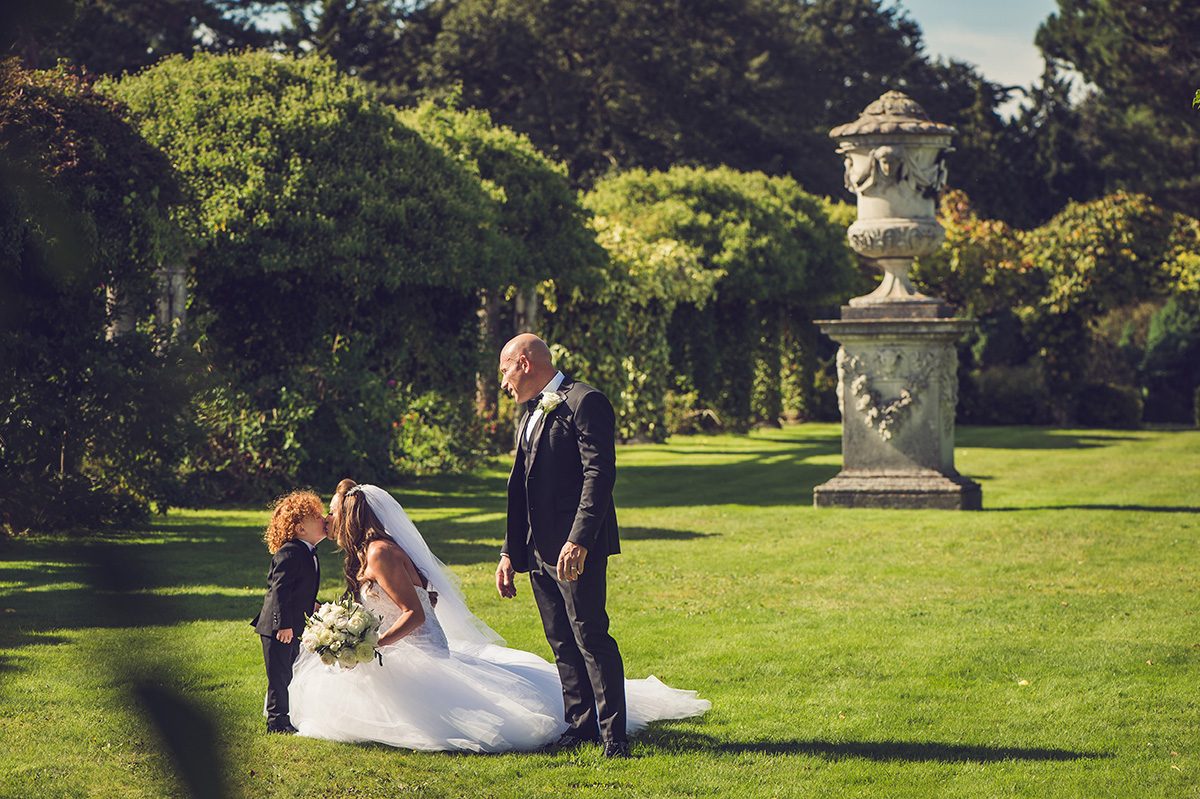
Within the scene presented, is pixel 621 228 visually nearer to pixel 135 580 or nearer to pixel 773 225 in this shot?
pixel 773 225

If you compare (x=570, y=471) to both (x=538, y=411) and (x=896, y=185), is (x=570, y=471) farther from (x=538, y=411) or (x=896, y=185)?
(x=896, y=185)

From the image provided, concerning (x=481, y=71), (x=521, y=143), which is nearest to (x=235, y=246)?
(x=521, y=143)

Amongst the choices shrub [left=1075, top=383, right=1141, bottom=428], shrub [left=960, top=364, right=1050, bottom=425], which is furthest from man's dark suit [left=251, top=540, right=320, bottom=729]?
shrub [left=1075, top=383, right=1141, bottom=428]

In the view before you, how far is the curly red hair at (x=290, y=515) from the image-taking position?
288 inches

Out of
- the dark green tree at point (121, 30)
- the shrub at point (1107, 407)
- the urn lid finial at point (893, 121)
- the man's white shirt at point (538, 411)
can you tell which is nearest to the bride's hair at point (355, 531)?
the man's white shirt at point (538, 411)

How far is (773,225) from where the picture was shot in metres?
33.0

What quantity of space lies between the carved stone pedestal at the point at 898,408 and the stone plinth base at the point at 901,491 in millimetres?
10

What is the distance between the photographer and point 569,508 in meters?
6.52

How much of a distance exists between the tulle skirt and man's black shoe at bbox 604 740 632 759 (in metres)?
0.41

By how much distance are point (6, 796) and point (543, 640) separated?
4.00 meters

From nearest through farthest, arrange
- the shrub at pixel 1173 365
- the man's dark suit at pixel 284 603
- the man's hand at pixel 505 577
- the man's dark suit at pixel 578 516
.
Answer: the man's dark suit at pixel 578 516
the man's hand at pixel 505 577
the man's dark suit at pixel 284 603
the shrub at pixel 1173 365

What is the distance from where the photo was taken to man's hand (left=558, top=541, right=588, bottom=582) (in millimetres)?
6230

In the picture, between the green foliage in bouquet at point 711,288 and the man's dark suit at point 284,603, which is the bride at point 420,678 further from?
the green foliage in bouquet at point 711,288

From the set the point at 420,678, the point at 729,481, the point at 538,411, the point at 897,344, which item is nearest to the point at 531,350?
the point at 538,411
